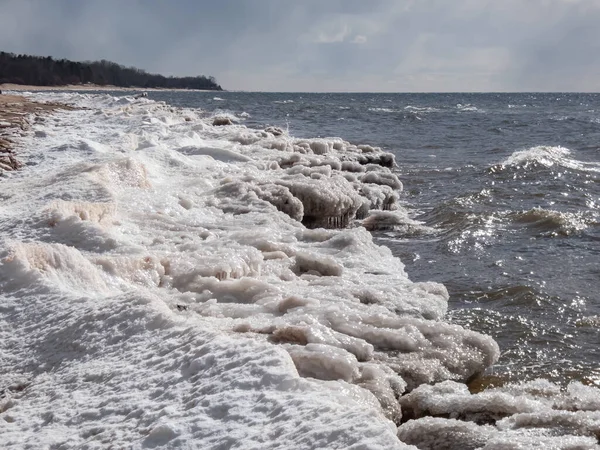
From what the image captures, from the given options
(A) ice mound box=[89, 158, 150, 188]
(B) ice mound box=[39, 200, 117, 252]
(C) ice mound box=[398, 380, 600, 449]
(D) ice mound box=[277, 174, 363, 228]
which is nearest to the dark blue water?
(D) ice mound box=[277, 174, 363, 228]

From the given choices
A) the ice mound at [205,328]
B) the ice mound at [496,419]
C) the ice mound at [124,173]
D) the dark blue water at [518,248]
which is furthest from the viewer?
the ice mound at [124,173]

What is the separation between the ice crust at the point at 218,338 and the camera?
8.23ft

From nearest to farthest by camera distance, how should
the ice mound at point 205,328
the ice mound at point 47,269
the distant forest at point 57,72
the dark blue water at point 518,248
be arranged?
1. the ice mound at point 205,328
2. the ice mound at point 47,269
3. the dark blue water at point 518,248
4. the distant forest at point 57,72

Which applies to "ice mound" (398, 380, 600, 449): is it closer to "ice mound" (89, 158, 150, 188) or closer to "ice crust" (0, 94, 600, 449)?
"ice crust" (0, 94, 600, 449)

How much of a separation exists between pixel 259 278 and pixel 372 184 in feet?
23.5

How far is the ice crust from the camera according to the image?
2508 millimetres

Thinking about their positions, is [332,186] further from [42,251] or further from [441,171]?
[441,171]

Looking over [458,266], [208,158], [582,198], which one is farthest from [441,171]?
[458,266]

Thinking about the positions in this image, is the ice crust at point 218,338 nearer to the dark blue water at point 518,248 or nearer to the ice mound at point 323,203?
the dark blue water at point 518,248

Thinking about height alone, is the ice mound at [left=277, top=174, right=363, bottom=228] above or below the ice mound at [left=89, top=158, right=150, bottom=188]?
below

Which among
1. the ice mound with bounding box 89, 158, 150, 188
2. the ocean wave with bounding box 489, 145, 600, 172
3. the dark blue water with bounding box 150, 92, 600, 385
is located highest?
the ocean wave with bounding box 489, 145, 600, 172

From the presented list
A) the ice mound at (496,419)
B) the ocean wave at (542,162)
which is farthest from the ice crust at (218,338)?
the ocean wave at (542,162)

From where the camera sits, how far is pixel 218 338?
3006 mm

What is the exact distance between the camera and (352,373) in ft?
10.9
